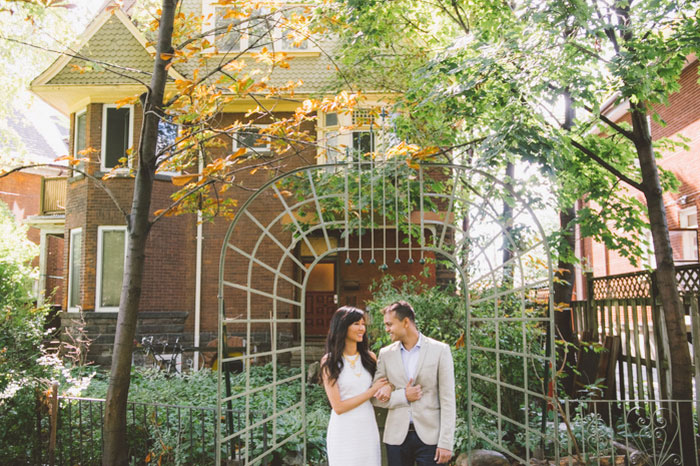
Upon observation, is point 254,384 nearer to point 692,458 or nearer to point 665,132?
point 692,458

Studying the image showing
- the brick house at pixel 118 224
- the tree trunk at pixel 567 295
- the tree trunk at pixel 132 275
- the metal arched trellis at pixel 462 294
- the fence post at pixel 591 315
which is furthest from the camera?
the brick house at pixel 118 224

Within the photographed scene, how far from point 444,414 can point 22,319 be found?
247 inches

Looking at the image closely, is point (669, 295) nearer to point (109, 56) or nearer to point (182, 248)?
point (182, 248)

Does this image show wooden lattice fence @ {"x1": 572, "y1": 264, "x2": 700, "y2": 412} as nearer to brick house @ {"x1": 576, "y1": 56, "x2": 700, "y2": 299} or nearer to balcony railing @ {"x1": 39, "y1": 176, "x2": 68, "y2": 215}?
brick house @ {"x1": 576, "y1": 56, "x2": 700, "y2": 299}

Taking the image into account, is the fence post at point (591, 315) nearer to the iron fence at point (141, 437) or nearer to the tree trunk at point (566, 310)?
the tree trunk at point (566, 310)

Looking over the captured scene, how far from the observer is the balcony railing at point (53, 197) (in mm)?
17750

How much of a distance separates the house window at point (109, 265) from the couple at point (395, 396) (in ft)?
36.8

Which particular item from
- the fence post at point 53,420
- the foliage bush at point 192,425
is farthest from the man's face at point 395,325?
the fence post at point 53,420

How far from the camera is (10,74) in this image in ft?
55.6

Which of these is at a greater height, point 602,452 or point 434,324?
point 434,324

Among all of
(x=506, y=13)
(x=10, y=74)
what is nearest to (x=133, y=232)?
(x=506, y=13)

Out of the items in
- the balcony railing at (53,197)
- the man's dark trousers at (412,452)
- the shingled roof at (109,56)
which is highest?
the shingled roof at (109,56)

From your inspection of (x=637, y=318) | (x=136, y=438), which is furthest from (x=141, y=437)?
(x=637, y=318)

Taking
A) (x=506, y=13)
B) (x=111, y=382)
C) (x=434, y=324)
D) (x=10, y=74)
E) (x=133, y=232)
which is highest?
(x=10, y=74)
